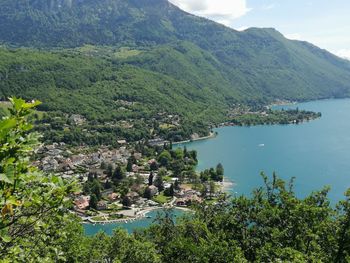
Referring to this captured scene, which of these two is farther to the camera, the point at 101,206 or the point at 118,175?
the point at 118,175

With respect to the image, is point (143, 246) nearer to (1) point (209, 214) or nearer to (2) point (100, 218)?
(1) point (209, 214)

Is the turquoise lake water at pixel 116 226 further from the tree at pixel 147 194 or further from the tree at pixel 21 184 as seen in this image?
the tree at pixel 21 184

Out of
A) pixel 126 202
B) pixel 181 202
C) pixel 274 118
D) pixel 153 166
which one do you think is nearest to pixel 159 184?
pixel 181 202

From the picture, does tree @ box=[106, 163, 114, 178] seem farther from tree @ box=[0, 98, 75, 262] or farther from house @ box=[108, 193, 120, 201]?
tree @ box=[0, 98, 75, 262]

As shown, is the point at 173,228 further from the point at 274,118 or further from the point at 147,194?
the point at 274,118

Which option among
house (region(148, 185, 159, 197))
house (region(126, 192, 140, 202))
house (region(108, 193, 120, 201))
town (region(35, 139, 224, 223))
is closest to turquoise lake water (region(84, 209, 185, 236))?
town (region(35, 139, 224, 223))
